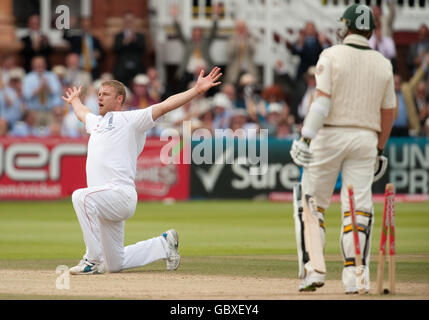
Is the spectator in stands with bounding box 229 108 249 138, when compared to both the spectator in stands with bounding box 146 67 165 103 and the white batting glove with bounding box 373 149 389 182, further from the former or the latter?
the white batting glove with bounding box 373 149 389 182

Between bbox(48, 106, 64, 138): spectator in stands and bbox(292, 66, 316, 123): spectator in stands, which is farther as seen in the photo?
bbox(292, 66, 316, 123): spectator in stands

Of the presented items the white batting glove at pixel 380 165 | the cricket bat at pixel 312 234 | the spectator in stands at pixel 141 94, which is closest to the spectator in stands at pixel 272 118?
the spectator in stands at pixel 141 94

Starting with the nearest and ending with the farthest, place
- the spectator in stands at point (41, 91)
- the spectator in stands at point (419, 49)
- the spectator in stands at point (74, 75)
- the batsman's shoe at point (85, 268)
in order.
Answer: the batsman's shoe at point (85, 268)
the spectator in stands at point (41, 91)
the spectator in stands at point (74, 75)
the spectator in stands at point (419, 49)

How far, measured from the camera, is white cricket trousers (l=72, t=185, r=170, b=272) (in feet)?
32.2

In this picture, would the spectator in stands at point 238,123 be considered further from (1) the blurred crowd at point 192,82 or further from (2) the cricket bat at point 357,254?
(2) the cricket bat at point 357,254

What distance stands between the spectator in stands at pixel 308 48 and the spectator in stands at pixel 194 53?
7.12 ft

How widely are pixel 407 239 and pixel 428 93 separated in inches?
411

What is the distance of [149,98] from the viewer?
74.0 ft

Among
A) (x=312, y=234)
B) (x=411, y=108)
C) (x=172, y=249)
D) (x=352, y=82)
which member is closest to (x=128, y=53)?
(x=411, y=108)

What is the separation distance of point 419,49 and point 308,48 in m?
2.75

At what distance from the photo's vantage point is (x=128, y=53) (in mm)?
24172

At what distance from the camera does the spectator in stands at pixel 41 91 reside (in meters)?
22.6

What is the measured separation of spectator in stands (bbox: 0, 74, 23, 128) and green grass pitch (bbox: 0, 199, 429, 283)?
2.32 m

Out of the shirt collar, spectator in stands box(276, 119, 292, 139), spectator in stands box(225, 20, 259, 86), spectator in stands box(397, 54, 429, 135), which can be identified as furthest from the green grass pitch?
spectator in stands box(225, 20, 259, 86)
